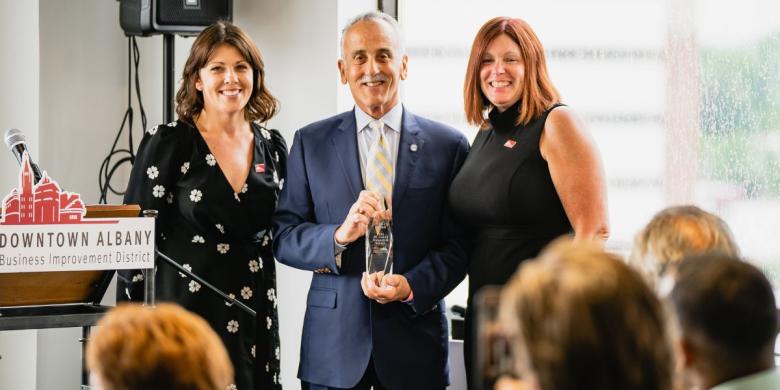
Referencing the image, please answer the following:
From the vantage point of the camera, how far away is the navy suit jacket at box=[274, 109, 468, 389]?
10.1 ft

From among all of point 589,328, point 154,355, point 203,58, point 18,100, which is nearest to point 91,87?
point 18,100

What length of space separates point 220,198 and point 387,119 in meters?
0.59

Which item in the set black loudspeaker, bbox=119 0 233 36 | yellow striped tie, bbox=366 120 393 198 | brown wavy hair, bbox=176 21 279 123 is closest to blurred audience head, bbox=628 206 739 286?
yellow striped tie, bbox=366 120 393 198

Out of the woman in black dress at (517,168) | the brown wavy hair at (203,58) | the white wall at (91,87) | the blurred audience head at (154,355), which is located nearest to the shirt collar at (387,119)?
the woman in black dress at (517,168)

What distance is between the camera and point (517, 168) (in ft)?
9.66

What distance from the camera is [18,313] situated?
8.54 ft

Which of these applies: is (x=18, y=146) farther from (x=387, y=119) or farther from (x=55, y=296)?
(x=387, y=119)

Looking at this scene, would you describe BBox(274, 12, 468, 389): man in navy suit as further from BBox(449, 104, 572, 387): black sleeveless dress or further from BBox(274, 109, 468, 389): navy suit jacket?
BBox(449, 104, 572, 387): black sleeveless dress

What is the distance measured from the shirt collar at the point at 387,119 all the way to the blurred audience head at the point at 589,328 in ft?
6.70

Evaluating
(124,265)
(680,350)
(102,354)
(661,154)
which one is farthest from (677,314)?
(661,154)

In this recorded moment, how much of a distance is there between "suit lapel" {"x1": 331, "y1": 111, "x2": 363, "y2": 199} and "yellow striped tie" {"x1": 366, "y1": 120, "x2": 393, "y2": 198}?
1.3 inches

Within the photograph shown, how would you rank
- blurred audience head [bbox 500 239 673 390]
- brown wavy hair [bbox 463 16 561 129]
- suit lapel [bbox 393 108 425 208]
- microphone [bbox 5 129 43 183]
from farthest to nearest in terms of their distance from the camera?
1. suit lapel [bbox 393 108 425 208]
2. brown wavy hair [bbox 463 16 561 129]
3. microphone [bbox 5 129 43 183]
4. blurred audience head [bbox 500 239 673 390]

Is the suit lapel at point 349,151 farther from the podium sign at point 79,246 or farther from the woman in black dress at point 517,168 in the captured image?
the podium sign at point 79,246

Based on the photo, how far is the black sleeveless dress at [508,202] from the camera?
2.93m
